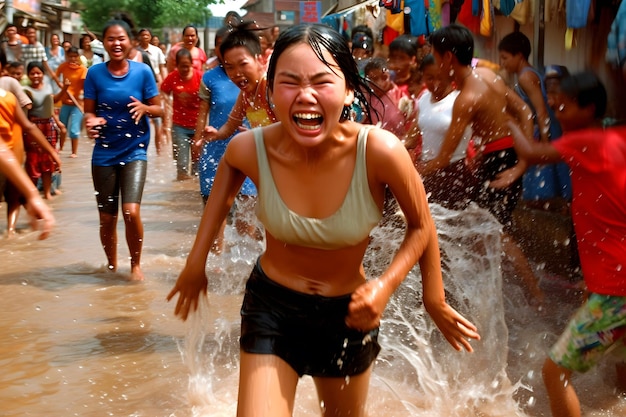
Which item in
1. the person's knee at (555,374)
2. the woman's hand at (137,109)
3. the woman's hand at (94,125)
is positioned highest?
the woman's hand at (137,109)

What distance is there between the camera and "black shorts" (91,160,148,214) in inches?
256

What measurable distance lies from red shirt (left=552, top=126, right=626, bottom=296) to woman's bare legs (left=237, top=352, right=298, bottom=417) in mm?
1357

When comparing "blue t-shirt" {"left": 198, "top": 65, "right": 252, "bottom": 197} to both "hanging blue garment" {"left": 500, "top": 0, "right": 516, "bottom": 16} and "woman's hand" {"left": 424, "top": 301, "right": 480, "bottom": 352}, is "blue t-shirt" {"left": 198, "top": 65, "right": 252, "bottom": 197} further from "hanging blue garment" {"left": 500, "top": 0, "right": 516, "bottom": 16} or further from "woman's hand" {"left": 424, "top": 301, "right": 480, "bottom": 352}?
"woman's hand" {"left": 424, "top": 301, "right": 480, "bottom": 352}

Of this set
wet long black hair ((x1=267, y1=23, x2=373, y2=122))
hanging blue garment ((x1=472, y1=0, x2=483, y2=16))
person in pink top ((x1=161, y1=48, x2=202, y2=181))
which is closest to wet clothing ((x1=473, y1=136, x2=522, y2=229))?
wet long black hair ((x1=267, y1=23, x2=373, y2=122))

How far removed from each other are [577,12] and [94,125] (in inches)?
156

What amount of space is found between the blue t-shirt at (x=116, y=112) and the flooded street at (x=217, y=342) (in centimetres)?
101

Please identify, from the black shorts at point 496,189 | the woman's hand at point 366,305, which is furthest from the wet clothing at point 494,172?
the woman's hand at point 366,305

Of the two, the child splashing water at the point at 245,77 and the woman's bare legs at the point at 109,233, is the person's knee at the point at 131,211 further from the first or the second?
the child splashing water at the point at 245,77

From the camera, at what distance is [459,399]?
14.0ft

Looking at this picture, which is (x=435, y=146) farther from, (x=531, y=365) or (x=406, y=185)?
(x=406, y=185)

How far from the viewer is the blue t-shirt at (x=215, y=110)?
22.8ft

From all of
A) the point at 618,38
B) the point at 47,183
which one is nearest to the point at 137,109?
the point at 618,38

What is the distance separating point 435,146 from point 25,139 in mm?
5895

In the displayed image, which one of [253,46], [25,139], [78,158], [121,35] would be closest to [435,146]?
[253,46]
